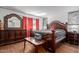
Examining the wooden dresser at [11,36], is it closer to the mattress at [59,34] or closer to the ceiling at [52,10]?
the ceiling at [52,10]

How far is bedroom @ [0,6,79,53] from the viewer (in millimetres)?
1875

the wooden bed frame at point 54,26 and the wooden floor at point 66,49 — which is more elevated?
the wooden bed frame at point 54,26

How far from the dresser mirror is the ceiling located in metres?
0.15

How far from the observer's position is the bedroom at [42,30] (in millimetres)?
1875

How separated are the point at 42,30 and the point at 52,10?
0.42m

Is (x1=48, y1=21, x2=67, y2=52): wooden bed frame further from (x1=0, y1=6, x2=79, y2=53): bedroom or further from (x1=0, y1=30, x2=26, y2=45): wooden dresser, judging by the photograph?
(x1=0, y1=30, x2=26, y2=45): wooden dresser

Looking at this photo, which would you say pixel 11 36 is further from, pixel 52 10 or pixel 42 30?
pixel 52 10

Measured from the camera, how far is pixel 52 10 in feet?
6.26

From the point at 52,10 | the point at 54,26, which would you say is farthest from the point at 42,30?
the point at 52,10

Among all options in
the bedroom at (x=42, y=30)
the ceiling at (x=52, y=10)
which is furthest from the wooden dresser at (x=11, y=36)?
the ceiling at (x=52, y=10)

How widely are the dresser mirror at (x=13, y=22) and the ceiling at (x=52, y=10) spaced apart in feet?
0.49

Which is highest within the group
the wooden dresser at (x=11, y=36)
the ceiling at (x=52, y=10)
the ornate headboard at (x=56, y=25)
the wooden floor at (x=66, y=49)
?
the ceiling at (x=52, y=10)

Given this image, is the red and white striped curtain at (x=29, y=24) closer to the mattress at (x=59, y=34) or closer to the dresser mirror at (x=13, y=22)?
the dresser mirror at (x=13, y=22)

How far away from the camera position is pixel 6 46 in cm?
186
